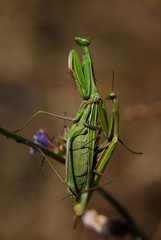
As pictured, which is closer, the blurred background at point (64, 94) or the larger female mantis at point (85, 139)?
the larger female mantis at point (85, 139)

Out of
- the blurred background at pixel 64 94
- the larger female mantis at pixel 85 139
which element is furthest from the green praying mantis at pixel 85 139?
the blurred background at pixel 64 94

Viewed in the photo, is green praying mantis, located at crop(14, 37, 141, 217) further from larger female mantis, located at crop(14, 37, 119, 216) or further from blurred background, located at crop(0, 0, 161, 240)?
blurred background, located at crop(0, 0, 161, 240)

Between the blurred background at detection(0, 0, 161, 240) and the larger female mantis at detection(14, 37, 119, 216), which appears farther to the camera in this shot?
the blurred background at detection(0, 0, 161, 240)

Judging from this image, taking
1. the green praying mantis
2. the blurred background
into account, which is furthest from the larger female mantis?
the blurred background

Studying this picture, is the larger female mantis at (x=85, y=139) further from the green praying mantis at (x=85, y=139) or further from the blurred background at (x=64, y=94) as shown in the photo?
the blurred background at (x=64, y=94)

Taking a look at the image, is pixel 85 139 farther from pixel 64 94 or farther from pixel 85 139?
pixel 64 94
